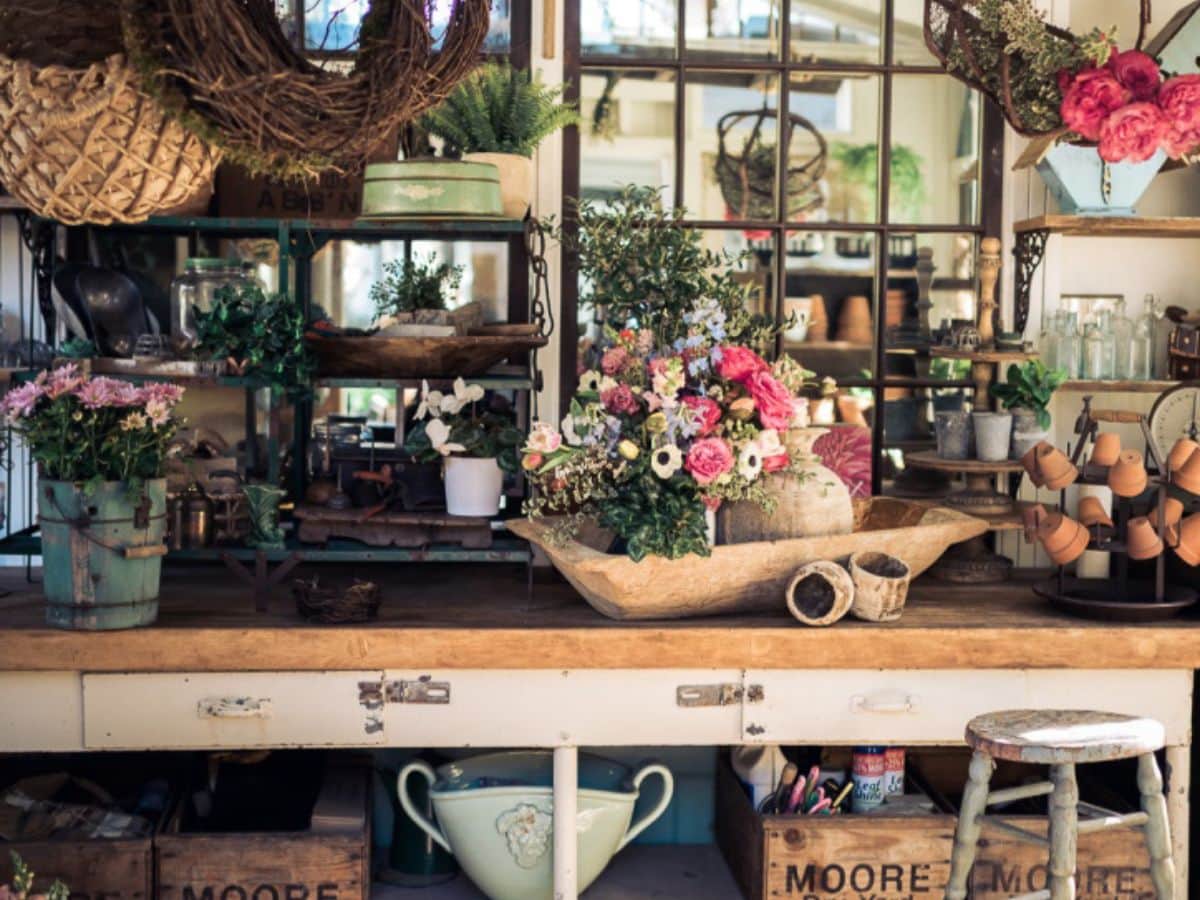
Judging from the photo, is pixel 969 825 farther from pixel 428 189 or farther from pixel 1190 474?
pixel 428 189

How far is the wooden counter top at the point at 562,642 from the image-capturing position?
319 centimetres

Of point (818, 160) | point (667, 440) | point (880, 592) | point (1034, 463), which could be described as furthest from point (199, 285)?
→ point (1034, 463)

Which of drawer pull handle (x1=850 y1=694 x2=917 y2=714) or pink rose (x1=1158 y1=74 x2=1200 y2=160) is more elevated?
pink rose (x1=1158 y1=74 x2=1200 y2=160)

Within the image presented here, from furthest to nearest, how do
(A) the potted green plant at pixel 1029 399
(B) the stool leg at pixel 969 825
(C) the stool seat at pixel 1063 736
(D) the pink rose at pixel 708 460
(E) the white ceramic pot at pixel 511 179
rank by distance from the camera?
(A) the potted green plant at pixel 1029 399 < (E) the white ceramic pot at pixel 511 179 < (D) the pink rose at pixel 708 460 < (B) the stool leg at pixel 969 825 < (C) the stool seat at pixel 1063 736

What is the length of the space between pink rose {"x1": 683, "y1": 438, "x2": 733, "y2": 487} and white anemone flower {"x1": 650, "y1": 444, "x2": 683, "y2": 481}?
28 mm

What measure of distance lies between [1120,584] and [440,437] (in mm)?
1500

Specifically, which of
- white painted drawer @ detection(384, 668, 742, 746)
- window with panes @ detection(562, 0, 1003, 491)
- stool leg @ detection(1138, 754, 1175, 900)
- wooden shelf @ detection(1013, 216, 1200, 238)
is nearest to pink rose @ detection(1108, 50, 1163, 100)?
wooden shelf @ detection(1013, 216, 1200, 238)

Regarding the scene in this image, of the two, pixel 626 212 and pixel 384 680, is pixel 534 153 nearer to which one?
pixel 626 212

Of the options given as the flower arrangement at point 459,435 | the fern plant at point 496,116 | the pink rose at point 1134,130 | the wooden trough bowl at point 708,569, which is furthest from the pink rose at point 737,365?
the pink rose at point 1134,130

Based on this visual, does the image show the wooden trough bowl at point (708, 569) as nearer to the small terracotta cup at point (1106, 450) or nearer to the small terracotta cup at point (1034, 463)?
the small terracotta cup at point (1034, 463)

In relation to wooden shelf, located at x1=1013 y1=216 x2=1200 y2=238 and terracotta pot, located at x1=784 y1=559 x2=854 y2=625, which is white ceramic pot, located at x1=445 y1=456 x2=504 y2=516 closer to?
terracotta pot, located at x1=784 y1=559 x2=854 y2=625

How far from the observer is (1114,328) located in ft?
12.9

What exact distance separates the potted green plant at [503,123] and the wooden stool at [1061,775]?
152 cm

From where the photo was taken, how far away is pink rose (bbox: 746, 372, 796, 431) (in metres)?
3.30
